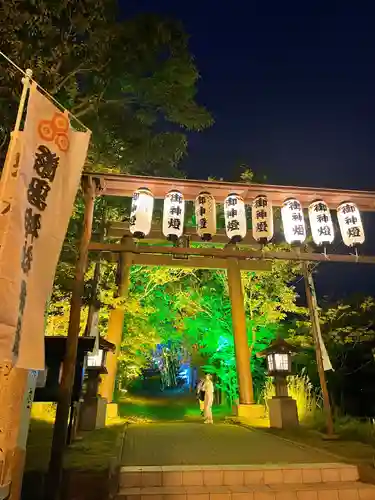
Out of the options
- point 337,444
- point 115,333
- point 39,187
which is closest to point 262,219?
point 337,444

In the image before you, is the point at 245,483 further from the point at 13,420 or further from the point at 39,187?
the point at 39,187

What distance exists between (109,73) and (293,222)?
21.7 feet

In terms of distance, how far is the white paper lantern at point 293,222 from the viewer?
893 centimetres

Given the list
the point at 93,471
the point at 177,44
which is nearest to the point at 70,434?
the point at 93,471

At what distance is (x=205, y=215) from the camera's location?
897cm

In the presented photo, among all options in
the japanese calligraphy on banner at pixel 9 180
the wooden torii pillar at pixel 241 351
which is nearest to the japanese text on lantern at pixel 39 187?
the japanese calligraphy on banner at pixel 9 180

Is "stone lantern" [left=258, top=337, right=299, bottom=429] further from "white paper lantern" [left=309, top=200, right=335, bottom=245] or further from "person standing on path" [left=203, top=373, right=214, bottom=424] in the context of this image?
"white paper lantern" [left=309, top=200, right=335, bottom=245]

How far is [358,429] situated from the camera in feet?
34.3

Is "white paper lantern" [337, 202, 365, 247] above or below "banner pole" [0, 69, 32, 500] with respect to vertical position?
above

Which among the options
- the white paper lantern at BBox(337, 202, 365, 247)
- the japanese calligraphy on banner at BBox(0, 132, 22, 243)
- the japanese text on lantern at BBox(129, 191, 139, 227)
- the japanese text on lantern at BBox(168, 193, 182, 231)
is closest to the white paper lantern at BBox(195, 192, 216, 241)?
the japanese text on lantern at BBox(168, 193, 182, 231)

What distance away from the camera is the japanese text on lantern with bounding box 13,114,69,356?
369cm

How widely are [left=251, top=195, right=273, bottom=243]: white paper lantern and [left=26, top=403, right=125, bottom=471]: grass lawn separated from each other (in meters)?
5.73

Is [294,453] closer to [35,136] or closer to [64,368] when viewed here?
[64,368]

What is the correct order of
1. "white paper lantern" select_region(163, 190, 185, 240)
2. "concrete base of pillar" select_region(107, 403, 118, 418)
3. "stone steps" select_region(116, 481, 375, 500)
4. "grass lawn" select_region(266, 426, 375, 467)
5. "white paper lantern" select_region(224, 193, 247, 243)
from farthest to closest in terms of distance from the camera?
1. "concrete base of pillar" select_region(107, 403, 118, 418)
2. "white paper lantern" select_region(224, 193, 247, 243)
3. "white paper lantern" select_region(163, 190, 185, 240)
4. "grass lawn" select_region(266, 426, 375, 467)
5. "stone steps" select_region(116, 481, 375, 500)
